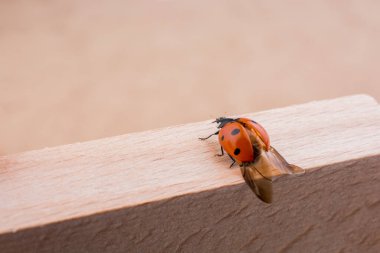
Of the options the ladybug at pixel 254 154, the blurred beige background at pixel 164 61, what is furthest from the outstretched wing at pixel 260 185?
the blurred beige background at pixel 164 61

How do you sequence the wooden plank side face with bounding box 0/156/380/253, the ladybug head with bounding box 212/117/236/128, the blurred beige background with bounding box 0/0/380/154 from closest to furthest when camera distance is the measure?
1. the wooden plank side face with bounding box 0/156/380/253
2. the ladybug head with bounding box 212/117/236/128
3. the blurred beige background with bounding box 0/0/380/154

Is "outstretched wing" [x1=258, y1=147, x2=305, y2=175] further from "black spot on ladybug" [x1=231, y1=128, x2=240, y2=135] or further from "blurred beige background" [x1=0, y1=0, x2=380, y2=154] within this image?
"blurred beige background" [x1=0, y1=0, x2=380, y2=154]

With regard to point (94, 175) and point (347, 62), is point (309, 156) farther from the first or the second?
point (347, 62)

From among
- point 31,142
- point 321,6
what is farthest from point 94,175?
point 321,6

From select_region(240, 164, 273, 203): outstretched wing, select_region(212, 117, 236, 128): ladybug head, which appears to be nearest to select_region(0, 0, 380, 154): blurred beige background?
select_region(212, 117, 236, 128): ladybug head

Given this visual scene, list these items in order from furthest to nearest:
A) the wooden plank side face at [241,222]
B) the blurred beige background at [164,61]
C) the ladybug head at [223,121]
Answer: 1. the blurred beige background at [164,61]
2. the ladybug head at [223,121]
3. the wooden plank side face at [241,222]

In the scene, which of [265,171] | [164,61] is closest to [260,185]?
[265,171]

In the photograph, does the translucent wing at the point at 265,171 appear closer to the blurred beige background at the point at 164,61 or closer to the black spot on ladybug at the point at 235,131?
the black spot on ladybug at the point at 235,131

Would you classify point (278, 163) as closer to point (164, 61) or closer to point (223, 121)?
point (223, 121)
